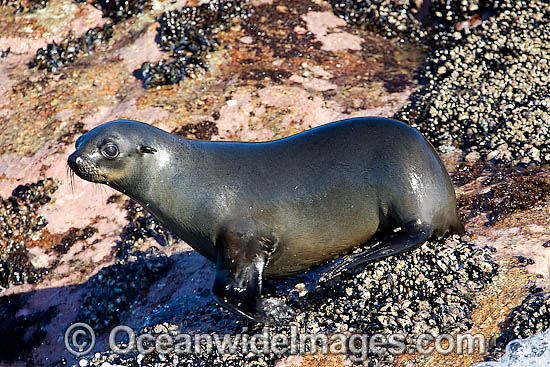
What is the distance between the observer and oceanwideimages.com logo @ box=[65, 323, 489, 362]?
13.1ft

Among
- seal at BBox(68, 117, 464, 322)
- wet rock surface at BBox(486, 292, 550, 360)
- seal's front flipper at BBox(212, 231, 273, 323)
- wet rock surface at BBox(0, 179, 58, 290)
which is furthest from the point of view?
wet rock surface at BBox(0, 179, 58, 290)

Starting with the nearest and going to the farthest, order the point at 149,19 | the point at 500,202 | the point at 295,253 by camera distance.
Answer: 1. the point at 295,253
2. the point at 500,202
3. the point at 149,19

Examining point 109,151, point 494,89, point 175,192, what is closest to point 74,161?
point 109,151

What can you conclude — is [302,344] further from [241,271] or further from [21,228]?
[21,228]

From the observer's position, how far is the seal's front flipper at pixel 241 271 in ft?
14.5

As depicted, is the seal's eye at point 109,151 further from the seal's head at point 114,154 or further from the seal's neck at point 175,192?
the seal's neck at point 175,192

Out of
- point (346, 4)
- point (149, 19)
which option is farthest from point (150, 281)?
point (346, 4)

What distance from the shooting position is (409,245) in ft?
14.6

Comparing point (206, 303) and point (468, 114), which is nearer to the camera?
point (206, 303)

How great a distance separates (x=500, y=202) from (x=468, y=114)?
2.05 metres

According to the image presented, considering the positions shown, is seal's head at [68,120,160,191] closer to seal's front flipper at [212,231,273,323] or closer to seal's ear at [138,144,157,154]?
seal's ear at [138,144,157,154]

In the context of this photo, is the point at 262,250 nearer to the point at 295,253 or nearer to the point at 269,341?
the point at 295,253

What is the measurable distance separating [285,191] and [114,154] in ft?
4.34

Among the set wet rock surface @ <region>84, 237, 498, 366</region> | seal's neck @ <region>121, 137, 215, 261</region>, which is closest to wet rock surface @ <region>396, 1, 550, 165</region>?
wet rock surface @ <region>84, 237, 498, 366</region>
